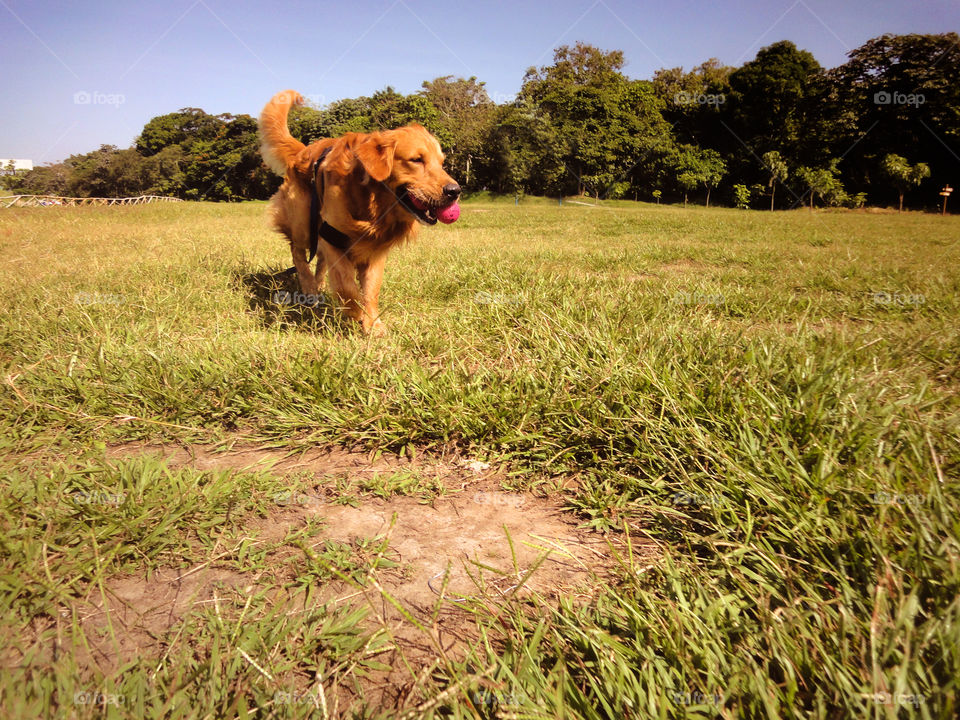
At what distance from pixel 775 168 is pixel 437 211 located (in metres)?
41.2

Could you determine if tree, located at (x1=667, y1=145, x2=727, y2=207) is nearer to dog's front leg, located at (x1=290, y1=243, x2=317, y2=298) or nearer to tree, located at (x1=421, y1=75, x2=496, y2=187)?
tree, located at (x1=421, y1=75, x2=496, y2=187)

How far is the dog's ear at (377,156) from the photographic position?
3395 mm

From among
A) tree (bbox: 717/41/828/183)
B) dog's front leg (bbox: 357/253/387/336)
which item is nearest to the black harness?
dog's front leg (bbox: 357/253/387/336)

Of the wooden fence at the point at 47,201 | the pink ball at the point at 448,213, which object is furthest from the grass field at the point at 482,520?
the wooden fence at the point at 47,201

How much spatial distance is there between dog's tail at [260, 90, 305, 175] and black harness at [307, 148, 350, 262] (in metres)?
0.69

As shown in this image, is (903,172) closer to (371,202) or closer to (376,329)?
(371,202)

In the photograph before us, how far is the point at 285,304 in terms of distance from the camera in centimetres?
430

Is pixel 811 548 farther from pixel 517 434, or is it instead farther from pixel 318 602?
pixel 318 602

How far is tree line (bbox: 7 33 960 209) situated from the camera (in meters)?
32.2

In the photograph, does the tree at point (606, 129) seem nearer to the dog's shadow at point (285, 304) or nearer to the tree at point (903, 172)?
the tree at point (903, 172)

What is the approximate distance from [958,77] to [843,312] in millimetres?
43073

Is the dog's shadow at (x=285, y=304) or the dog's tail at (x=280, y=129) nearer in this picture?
the dog's shadow at (x=285, y=304)

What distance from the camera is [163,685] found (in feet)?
3.29

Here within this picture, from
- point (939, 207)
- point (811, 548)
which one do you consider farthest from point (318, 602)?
point (939, 207)
